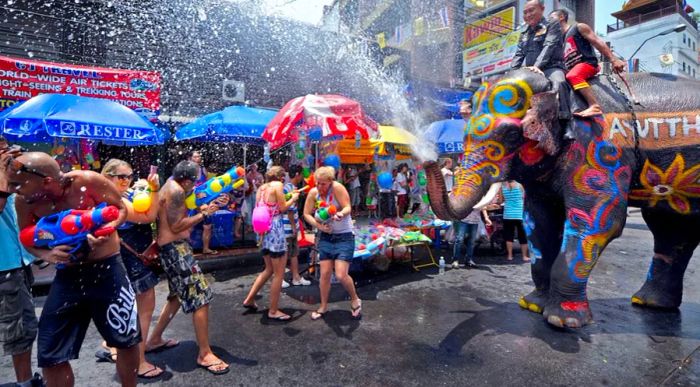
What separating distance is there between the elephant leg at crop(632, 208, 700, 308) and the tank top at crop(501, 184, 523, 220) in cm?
257

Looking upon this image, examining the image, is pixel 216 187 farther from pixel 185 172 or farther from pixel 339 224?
A: pixel 339 224

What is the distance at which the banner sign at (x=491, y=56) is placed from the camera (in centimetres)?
1952

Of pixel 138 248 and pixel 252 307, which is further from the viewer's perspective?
pixel 252 307

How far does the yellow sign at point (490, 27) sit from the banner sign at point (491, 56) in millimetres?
1029

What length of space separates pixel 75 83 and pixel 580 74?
860 cm

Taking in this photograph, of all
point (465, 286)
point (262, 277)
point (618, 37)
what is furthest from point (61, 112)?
point (618, 37)

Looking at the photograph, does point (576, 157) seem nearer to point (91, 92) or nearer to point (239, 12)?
point (91, 92)

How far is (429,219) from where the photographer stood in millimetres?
8445

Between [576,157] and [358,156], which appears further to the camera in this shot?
[358,156]

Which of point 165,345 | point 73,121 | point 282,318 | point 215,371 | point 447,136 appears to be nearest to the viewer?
point 215,371

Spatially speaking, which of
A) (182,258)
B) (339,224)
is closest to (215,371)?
(182,258)

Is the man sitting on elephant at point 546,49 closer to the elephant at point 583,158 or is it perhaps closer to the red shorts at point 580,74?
the red shorts at point 580,74

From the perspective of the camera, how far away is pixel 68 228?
2252 mm

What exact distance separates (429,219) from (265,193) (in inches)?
178
